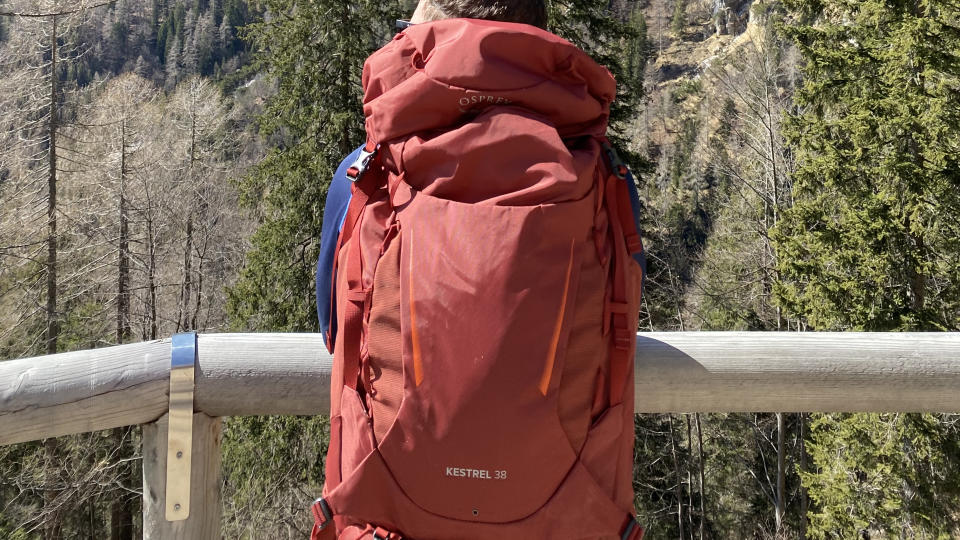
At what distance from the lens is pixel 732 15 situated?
111188 mm

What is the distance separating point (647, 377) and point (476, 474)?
664 millimetres

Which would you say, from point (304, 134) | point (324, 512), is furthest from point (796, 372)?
point (304, 134)

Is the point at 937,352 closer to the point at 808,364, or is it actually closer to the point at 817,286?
the point at 808,364

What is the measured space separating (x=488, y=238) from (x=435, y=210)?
4.7 inches

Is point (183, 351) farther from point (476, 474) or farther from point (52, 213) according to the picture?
point (52, 213)

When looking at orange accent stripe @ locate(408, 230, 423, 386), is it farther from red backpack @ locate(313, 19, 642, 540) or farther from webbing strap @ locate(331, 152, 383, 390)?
webbing strap @ locate(331, 152, 383, 390)

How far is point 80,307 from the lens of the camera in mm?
18141

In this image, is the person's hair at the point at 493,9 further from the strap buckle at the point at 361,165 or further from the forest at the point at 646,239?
the forest at the point at 646,239

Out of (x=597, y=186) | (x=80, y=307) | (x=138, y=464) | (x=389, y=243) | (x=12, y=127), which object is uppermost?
(x=12, y=127)

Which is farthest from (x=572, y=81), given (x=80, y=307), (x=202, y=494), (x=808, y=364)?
(x=80, y=307)

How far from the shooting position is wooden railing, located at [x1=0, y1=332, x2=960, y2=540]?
1598mm

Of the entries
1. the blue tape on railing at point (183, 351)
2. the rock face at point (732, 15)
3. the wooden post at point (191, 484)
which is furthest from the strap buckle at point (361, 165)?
the rock face at point (732, 15)

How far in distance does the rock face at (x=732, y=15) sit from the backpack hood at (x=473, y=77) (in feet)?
395

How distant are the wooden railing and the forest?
5.21 metres
